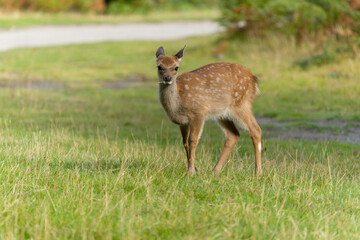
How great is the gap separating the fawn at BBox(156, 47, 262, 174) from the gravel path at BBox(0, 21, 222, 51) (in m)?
21.3

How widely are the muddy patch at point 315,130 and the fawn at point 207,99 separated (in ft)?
8.54

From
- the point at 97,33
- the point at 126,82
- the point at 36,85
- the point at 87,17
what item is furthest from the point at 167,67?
the point at 87,17

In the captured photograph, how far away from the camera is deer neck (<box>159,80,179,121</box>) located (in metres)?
7.43

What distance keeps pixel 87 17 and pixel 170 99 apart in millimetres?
36152

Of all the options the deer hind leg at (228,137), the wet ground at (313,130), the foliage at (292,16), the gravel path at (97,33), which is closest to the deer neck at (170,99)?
the deer hind leg at (228,137)

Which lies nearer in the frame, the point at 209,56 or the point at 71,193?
the point at 71,193

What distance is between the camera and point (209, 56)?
23922 millimetres

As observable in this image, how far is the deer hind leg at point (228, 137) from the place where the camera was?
25.8 feet

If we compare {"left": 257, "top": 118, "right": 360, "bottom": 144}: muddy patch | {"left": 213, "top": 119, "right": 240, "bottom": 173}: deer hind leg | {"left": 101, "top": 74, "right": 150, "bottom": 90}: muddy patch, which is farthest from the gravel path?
{"left": 213, "top": 119, "right": 240, "bottom": 173}: deer hind leg

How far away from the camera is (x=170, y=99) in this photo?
7.43 metres

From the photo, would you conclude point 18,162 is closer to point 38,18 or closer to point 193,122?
point 193,122

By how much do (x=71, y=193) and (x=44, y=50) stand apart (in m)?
22.6

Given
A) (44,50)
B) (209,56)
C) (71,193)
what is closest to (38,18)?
(44,50)

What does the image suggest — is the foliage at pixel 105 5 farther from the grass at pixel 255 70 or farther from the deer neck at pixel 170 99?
the deer neck at pixel 170 99
